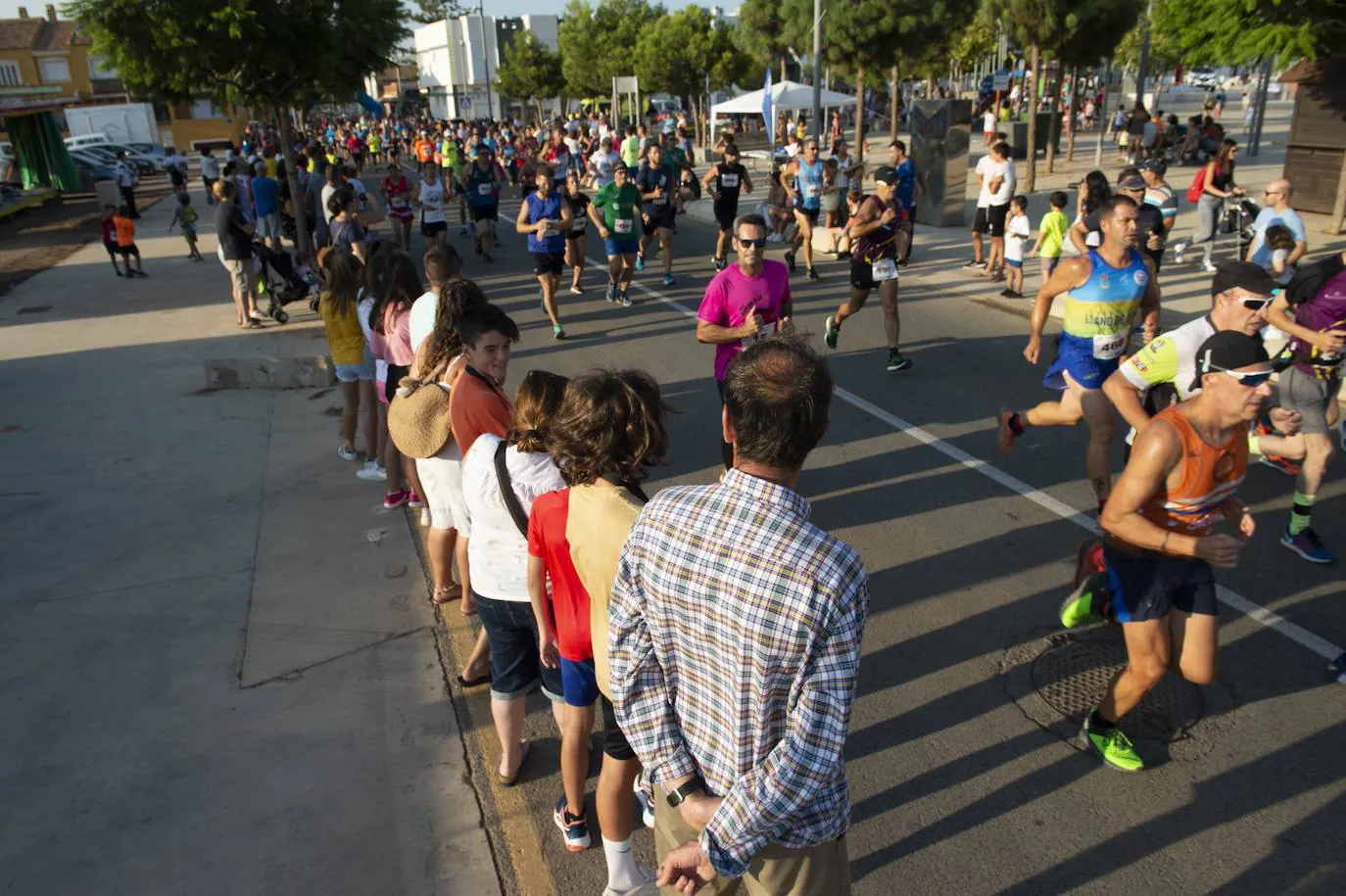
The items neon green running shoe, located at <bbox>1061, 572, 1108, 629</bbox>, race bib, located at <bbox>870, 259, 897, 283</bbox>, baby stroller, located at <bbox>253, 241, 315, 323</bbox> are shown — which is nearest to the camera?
neon green running shoe, located at <bbox>1061, 572, 1108, 629</bbox>

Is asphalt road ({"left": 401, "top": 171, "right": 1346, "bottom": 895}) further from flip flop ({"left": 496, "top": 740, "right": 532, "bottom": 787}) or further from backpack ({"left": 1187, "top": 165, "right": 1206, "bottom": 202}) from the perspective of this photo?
backpack ({"left": 1187, "top": 165, "right": 1206, "bottom": 202})

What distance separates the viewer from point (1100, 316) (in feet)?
18.4

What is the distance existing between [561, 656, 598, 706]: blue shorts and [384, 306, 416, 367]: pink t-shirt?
3.10 metres

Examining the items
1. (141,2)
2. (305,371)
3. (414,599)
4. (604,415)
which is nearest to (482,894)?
(604,415)

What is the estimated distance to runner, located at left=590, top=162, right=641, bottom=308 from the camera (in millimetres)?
12125

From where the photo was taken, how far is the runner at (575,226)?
12.1 meters

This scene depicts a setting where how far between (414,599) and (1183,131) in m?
28.1

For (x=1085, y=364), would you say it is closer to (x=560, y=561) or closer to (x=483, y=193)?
(x=560, y=561)

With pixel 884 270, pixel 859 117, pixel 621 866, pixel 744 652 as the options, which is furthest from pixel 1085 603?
pixel 859 117

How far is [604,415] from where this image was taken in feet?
8.61

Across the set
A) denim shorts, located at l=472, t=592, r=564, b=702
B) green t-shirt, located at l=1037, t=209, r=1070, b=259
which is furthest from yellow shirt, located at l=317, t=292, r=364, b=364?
green t-shirt, located at l=1037, t=209, r=1070, b=259

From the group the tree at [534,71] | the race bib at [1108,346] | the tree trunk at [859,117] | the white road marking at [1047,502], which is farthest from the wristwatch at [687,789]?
the tree at [534,71]

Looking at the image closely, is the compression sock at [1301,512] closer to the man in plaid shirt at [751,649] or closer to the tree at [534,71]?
the man in plaid shirt at [751,649]

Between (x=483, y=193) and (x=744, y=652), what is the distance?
14559 millimetres
